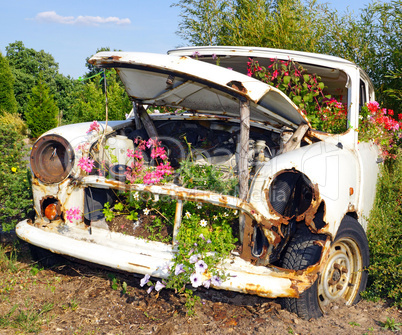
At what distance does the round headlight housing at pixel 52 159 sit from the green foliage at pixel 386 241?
249 cm

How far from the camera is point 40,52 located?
89.5ft

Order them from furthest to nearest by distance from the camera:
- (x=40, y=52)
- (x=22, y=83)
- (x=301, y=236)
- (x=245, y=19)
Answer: (x=40, y=52)
(x=22, y=83)
(x=245, y=19)
(x=301, y=236)

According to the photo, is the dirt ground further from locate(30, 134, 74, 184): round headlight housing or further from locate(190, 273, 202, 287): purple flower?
locate(30, 134, 74, 184): round headlight housing

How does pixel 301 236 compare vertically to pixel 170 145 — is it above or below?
below

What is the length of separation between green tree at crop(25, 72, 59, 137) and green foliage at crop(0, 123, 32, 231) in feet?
36.2

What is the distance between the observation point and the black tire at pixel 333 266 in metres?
2.52

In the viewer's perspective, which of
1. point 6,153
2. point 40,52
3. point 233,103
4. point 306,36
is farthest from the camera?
point 40,52

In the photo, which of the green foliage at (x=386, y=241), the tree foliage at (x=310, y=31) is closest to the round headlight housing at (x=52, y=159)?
the green foliage at (x=386, y=241)

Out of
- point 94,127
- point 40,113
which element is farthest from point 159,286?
point 40,113

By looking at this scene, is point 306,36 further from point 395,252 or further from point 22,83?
point 22,83

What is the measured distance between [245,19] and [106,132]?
6.66m

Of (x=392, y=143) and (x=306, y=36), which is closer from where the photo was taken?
(x=392, y=143)

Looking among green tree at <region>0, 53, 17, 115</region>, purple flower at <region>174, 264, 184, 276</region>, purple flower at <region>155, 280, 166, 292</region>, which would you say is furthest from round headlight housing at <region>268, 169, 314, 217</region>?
green tree at <region>0, 53, 17, 115</region>

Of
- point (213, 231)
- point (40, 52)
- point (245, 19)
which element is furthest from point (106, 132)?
point (40, 52)
